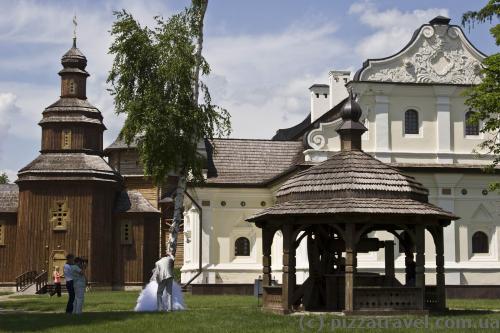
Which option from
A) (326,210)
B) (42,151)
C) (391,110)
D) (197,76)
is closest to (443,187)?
(391,110)

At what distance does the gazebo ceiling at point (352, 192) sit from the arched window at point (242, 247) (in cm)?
1970

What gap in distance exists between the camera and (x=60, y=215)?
46.9 metres

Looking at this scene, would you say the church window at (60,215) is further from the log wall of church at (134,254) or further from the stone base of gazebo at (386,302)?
the stone base of gazebo at (386,302)

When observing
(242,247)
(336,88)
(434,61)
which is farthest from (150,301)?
(336,88)

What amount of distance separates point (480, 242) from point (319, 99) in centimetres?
1626

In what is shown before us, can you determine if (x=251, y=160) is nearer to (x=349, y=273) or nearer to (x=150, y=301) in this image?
(x=150, y=301)

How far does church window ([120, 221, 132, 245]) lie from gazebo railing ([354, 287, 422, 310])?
31088 millimetres

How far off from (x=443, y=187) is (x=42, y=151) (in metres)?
24.5

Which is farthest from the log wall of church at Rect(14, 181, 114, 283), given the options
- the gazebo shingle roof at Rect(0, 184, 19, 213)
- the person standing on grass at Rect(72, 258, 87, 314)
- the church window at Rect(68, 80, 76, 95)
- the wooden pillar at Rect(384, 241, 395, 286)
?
the wooden pillar at Rect(384, 241, 395, 286)

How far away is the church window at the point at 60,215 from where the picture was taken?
46.8 meters

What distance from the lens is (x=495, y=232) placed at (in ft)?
123

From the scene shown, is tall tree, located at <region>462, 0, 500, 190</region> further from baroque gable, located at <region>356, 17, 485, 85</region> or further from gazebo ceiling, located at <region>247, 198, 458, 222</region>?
baroque gable, located at <region>356, 17, 485, 85</region>

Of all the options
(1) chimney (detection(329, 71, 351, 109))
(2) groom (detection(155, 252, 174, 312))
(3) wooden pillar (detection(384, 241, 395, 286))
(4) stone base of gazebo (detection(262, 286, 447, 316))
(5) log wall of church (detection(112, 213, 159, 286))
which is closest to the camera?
(4) stone base of gazebo (detection(262, 286, 447, 316))

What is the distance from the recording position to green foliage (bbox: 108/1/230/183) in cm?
2648
